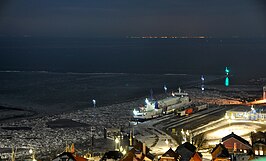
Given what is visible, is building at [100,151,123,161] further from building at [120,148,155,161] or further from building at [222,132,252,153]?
building at [222,132,252,153]

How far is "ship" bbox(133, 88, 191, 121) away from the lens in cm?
4697

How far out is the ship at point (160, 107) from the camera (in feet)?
154

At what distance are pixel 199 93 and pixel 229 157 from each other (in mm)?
37167

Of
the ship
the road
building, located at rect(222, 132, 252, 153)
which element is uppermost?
the ship

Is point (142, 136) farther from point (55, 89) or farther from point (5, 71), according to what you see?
point (5, 71)

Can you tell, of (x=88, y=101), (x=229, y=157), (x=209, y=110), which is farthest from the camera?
(x=88, y=101)

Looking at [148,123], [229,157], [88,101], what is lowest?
[229,157]

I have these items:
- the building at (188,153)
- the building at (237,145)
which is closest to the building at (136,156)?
the building at (188,153)

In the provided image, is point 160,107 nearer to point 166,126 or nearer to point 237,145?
point 166,126

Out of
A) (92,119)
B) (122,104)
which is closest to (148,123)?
(92,119)

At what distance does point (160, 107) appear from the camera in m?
50.9

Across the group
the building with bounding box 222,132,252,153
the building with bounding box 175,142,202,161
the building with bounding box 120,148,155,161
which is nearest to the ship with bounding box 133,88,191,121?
the building with bounding box 222,132,252,153

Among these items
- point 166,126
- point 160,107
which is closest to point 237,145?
point 166,126

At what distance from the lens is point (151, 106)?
50.1 m
